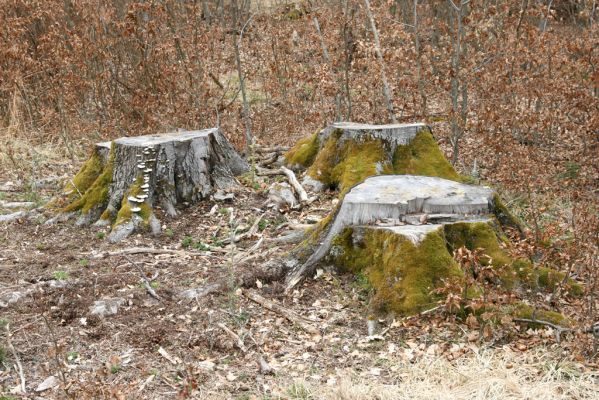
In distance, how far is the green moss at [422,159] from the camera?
6.50m

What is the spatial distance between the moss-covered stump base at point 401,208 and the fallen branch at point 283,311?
290mm

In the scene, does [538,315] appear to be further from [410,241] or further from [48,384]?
[48,384]

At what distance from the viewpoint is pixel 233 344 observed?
4477 millimetres

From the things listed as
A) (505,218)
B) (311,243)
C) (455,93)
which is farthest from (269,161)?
(505,218)

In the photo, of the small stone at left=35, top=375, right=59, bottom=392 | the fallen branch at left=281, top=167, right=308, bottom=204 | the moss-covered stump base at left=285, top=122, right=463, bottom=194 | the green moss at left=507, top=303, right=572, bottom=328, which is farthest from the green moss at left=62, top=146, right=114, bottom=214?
the green moss at left=507, top=303, right=572, bottom=328

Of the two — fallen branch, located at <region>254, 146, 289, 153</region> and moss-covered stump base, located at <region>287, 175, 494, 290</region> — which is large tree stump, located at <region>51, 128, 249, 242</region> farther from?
moss-covered stump base, located at <region>287, 175, 494, 290</region>

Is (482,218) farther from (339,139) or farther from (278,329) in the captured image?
(339,139)

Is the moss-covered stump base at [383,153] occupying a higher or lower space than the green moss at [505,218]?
higher

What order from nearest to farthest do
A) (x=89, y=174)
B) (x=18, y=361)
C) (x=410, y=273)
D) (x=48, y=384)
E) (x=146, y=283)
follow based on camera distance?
(x=48, y=384)
(x=18, y=361)
(x=410, y=273)
(x=146, y=283)
(x=89, y=174)

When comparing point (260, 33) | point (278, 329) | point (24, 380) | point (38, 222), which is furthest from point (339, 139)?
point (260, 33)

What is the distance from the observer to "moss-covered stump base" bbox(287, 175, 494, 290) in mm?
5043

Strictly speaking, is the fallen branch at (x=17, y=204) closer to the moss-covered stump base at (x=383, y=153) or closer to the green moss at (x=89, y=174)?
the green moss at (x=89, y=174)

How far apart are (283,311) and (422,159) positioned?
2558 mm

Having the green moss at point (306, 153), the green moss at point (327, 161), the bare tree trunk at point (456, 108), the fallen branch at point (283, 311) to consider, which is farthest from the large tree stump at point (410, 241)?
the bare tree trunk at point (456, 108)
